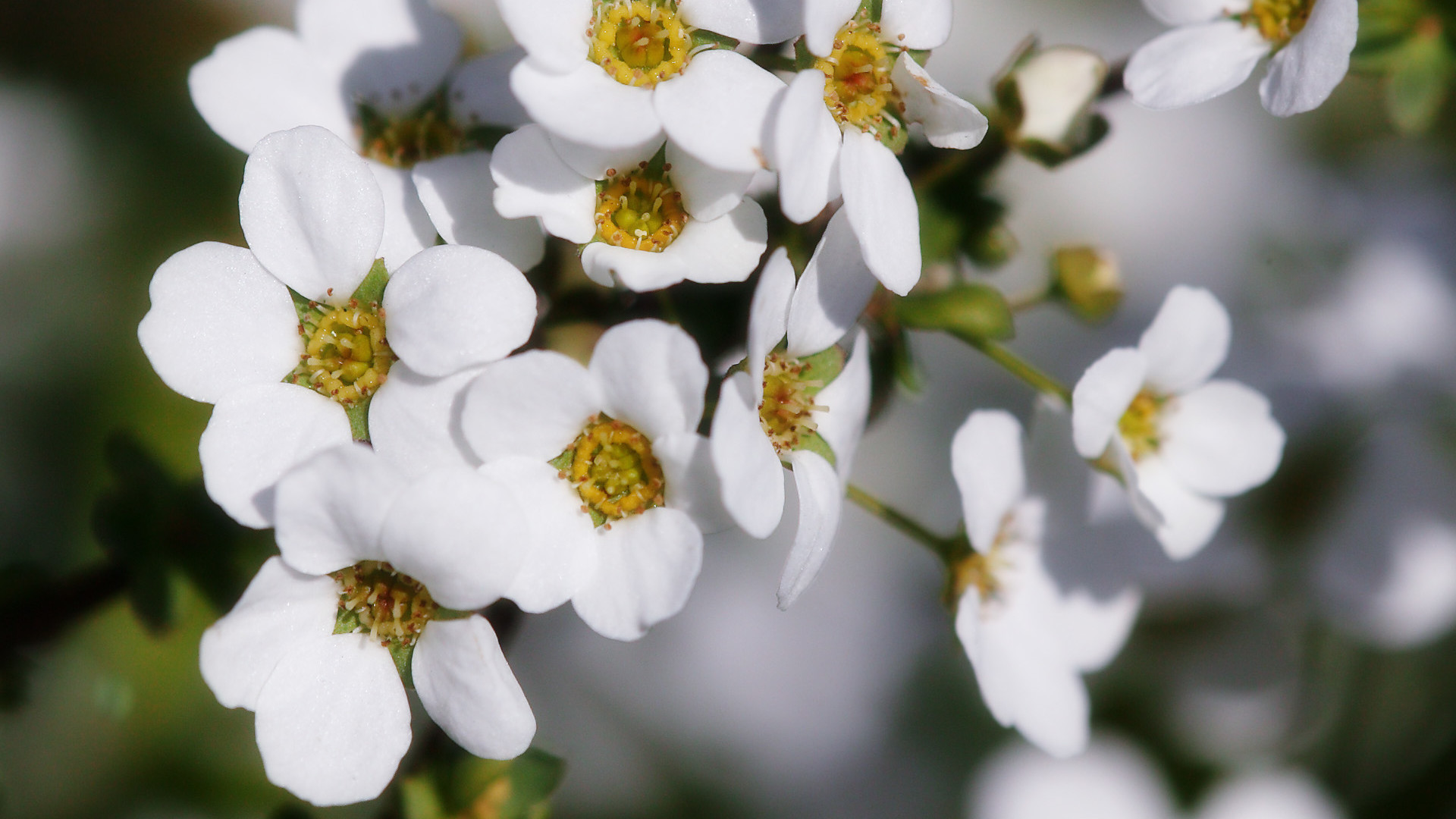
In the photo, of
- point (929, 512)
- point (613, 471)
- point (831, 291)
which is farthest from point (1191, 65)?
point (929, 512)

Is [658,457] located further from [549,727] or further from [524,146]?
[549,727]

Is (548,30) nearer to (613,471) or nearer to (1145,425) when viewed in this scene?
(613,471)

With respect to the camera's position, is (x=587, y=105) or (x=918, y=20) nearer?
(x=587, y=105)

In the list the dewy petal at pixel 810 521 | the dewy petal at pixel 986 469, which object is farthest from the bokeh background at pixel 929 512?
the dewy petal at pixel 810 521

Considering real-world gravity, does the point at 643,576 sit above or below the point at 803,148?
below

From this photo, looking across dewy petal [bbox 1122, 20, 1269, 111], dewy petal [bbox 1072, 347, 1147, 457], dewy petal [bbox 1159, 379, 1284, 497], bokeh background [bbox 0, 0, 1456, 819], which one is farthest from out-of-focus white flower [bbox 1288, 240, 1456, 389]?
dewy petal [bbox 1072, 347, 1147, 457]

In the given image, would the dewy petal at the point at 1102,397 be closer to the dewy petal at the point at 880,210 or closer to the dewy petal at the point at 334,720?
the dewy petal at the point at 880,210

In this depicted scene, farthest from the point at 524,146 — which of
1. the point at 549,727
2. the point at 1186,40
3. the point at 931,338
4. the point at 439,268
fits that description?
the point at 931,338
